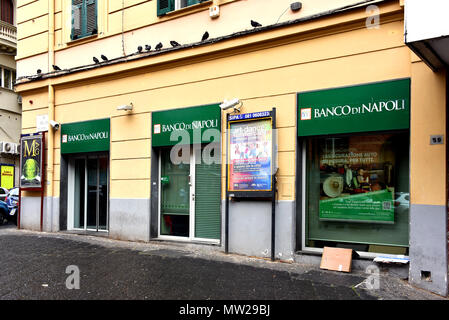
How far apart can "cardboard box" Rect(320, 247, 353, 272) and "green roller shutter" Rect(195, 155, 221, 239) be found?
2226mm

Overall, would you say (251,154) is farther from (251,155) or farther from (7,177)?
(7,177)

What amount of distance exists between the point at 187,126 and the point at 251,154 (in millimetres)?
1626

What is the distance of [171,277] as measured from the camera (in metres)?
5.32

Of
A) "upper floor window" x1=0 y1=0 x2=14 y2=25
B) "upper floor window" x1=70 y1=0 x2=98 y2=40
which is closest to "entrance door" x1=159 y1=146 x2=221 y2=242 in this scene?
"upper floor window" x1=70 y1=0 x2=98 y2=40

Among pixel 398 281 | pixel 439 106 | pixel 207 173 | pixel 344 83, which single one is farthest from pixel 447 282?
pixel 207 173

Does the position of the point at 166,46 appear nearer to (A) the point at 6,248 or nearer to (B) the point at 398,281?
(A) the point at 6,248

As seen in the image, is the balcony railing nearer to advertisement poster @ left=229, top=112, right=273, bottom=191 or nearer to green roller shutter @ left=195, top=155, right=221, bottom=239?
green roller shutter @ left=195, top=155, right=221, bottom=239

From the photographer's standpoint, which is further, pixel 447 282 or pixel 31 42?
pixel 31 42

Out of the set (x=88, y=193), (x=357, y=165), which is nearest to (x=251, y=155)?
(x=357, y=165)

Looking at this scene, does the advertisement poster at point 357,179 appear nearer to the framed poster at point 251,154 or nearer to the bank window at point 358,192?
the bank window at point 358,192

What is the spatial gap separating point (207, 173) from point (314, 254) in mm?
2662

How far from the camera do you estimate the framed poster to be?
21.1 ft

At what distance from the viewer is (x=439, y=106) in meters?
5.00

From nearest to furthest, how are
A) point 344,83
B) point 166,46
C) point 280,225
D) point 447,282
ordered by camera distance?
point 447,282
point 344,83
point 280,225
point 166,46
